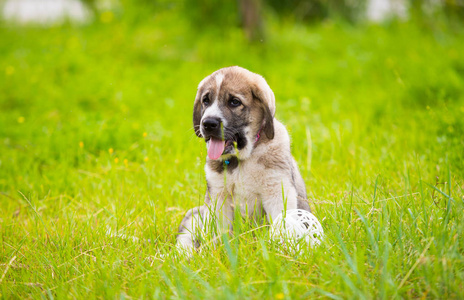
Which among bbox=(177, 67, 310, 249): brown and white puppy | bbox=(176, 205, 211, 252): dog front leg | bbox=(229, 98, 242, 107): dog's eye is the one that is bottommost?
bbox=(176, 205, 211, 252): dog front leg

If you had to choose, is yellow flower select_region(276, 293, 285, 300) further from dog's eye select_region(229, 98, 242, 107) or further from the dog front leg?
dog's eye select_region(229, 98, 242, 107)

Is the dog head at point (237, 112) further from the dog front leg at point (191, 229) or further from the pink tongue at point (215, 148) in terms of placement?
the dog front leg at point (191, 229)

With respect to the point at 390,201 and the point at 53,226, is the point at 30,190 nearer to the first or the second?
the point at 53,226

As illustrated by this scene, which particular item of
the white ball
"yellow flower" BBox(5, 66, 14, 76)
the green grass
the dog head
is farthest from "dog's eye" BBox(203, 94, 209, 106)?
"yellow flower" BBox(5, 66, 14, 76)

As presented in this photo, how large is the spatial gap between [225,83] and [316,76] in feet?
17.3

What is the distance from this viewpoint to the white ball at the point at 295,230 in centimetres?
251

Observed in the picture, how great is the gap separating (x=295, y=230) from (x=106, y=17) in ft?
32.6

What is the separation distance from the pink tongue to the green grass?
0.16 m

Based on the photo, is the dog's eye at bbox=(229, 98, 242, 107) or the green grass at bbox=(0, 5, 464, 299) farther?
the dog's eye at bbox=(229, 98, 242, 107)

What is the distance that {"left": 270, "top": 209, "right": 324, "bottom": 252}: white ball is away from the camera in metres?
2.51

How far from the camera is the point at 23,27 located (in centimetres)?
1100

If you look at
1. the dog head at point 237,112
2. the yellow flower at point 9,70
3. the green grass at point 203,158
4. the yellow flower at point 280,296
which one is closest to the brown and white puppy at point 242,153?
the dog head at point 237,112

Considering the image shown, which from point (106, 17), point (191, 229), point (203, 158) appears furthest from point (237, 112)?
point (106, 17)

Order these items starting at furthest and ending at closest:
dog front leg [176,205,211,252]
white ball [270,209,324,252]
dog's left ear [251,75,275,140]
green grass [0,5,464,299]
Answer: dog's left ear [251,75,275,140]
dog front leg [176,205,211,252]
white ball [270,209,324,252]
green grass [0,5,464,299]
